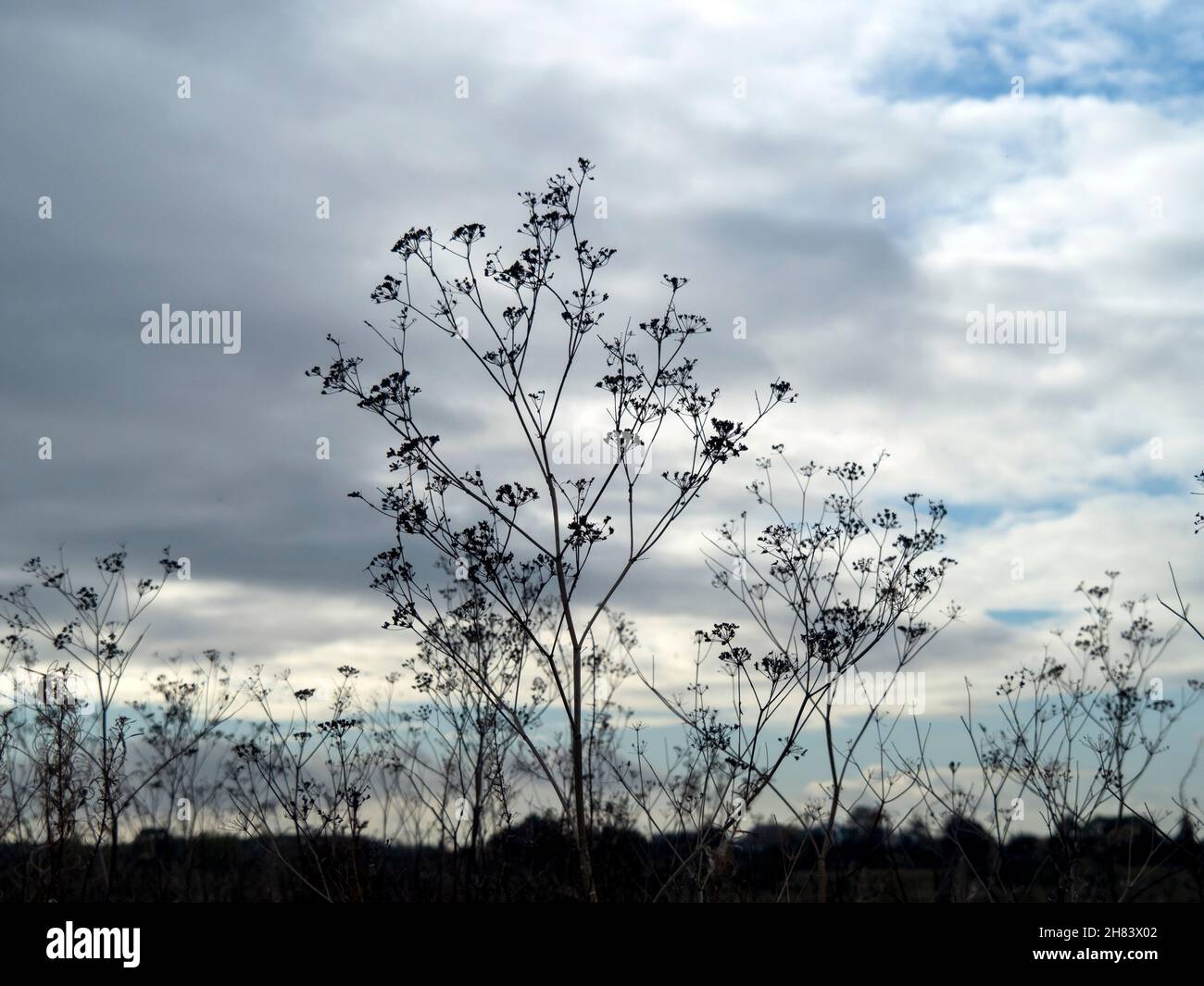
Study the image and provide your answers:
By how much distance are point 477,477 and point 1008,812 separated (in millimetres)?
6561

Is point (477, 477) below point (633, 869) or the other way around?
the other way around

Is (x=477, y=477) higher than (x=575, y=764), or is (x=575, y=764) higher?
(x=477, y=477)

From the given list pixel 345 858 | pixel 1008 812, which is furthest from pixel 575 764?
pixel 1008 812

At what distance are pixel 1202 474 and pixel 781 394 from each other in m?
3.57

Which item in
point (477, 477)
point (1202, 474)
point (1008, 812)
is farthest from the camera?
point (1008, 812)

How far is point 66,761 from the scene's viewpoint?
13141mm
